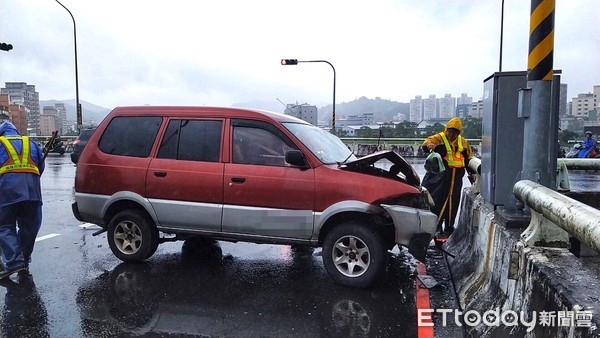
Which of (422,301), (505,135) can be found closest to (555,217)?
(505,135)

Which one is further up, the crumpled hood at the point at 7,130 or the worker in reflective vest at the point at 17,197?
the crumpled hood at the point at 7,130

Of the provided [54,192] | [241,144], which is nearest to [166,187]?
[241,144]

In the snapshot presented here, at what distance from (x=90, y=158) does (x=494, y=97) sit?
4.73 m

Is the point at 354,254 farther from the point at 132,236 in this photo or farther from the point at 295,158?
the point at 132,236

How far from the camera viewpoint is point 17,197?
5.14 metres

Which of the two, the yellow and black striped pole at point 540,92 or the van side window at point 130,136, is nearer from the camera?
the yellow and black striped pole at point 540,92

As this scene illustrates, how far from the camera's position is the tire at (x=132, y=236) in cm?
535

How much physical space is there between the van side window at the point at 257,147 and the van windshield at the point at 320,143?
25 cm

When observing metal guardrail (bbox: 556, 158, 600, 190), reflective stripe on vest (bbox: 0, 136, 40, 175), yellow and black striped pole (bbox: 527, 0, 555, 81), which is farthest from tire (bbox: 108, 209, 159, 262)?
metal guardrail (bbox: 556, 158, 600, 190)

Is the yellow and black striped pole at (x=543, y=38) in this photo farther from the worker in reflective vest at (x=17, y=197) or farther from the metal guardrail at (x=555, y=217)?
the worker in reflective vest at (x=17, y=197)

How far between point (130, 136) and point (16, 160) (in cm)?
130

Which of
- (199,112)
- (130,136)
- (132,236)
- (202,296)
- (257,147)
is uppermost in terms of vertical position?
(199,112)

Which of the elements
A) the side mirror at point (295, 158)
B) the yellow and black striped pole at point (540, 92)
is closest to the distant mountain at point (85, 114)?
the side mirror at point (295, 158)

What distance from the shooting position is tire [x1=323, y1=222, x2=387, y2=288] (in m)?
4.54
